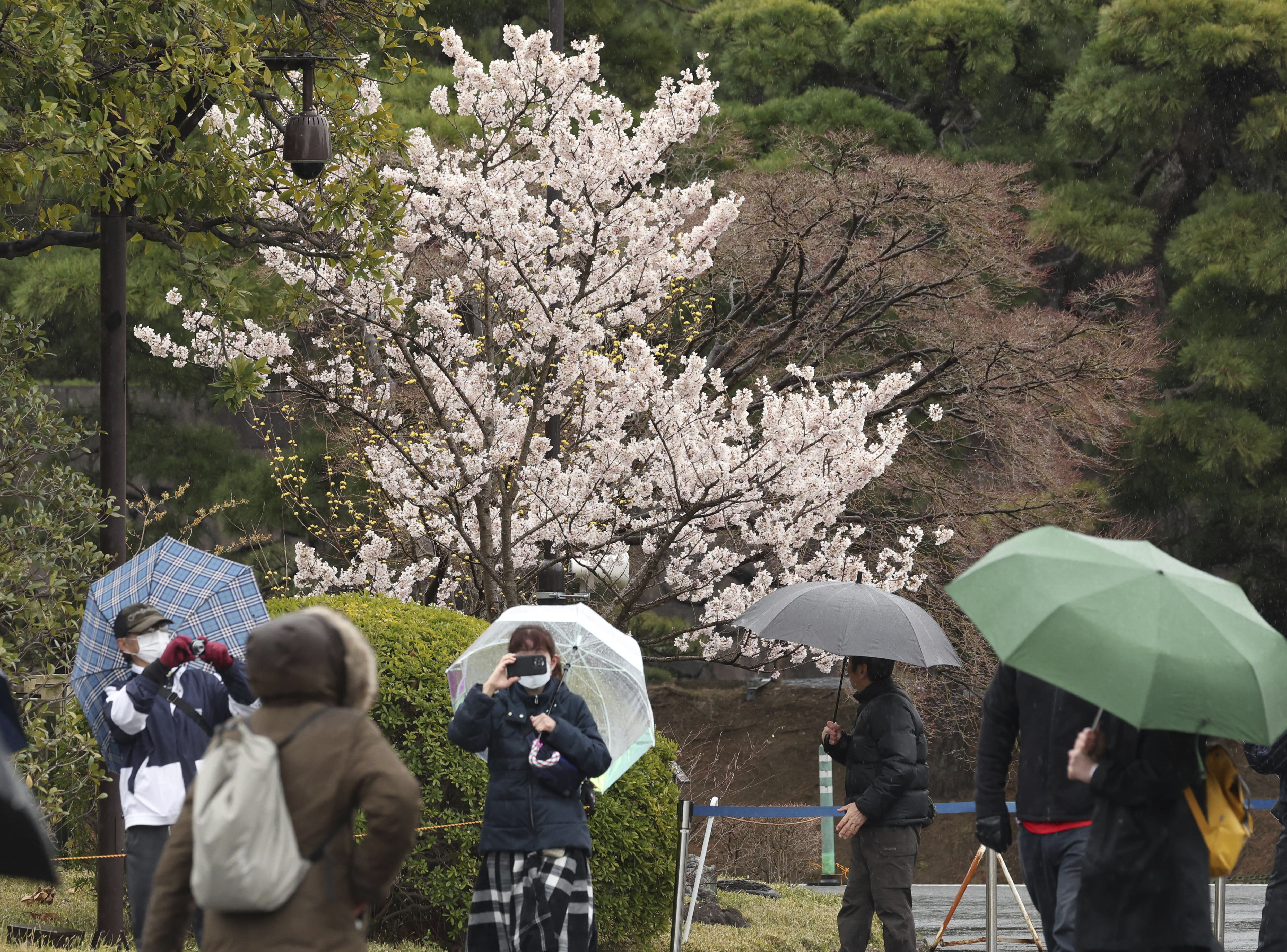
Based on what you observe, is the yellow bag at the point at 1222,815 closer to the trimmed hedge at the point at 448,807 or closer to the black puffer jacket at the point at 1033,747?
the black puffer jacket at the point at 1033,747

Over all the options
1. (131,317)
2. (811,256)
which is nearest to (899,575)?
(811,256)

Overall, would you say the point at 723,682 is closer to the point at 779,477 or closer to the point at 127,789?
the point at 779,477

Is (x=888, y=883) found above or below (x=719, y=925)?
above

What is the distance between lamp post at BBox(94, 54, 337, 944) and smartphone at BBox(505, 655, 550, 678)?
9.86ft

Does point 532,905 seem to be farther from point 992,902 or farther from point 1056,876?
point 992,902

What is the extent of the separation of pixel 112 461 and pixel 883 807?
4.40m

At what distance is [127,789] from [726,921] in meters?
5.54

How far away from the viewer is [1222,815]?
4.05m

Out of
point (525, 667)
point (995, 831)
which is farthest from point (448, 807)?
point (995, 831)

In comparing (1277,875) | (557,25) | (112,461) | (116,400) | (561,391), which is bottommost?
(1277,875)

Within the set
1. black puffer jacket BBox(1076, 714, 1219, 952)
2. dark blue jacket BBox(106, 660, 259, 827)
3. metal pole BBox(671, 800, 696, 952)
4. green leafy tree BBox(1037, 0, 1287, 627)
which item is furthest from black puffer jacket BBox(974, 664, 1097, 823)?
green leafy tree BBox(1037, 0, 1287, 627)

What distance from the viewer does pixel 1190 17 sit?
55.9 feet

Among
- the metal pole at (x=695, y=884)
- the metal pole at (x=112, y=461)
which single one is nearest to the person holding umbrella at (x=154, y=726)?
the metal pole at (x=112, y=461)

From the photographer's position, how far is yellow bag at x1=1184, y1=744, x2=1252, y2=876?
402 centimetres
